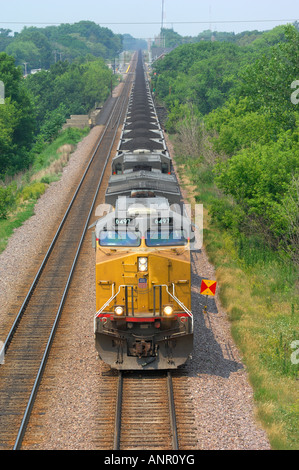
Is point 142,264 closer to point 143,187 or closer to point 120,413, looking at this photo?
point 120,413

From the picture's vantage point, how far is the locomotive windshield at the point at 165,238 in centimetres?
1357

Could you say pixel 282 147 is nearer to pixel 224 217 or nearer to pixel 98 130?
pixel 224 217

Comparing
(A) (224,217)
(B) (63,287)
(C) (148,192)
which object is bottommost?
(B) (63,287)

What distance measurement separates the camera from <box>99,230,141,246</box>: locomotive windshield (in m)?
13.6

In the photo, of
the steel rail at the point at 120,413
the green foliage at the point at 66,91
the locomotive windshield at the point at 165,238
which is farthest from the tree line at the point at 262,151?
the green foliage at the point at 66,91

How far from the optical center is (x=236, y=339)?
1602 cm

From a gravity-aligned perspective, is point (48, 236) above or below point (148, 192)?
below

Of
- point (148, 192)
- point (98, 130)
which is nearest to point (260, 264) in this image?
point (148, 192)

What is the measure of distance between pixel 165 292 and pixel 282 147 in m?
12.5

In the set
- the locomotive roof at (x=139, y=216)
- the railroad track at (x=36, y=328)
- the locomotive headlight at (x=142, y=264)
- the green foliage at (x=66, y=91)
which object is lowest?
the railroad track at (x=36, y=328)

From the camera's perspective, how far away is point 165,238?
13.7 meters

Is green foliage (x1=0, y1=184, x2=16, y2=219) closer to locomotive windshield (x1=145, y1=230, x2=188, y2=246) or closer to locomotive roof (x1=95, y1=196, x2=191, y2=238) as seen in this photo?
locomotive roof (x1=95, y1=196, x2=191, y2=238)

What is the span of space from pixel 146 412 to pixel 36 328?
5999 millimetres

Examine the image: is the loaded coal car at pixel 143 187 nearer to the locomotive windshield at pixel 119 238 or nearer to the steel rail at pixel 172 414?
the locomotive windshield at pixel 119 238
